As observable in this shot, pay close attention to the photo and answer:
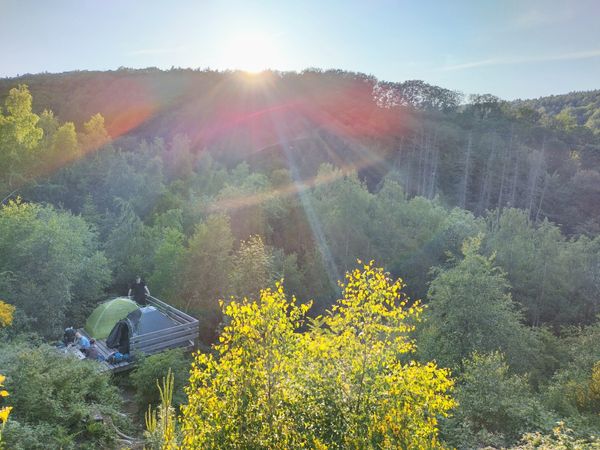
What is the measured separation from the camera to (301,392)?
434 centimetres

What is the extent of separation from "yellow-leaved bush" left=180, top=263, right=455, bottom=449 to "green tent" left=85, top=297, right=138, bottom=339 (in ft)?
35.8

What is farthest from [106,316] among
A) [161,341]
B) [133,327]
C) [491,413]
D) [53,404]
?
[491,413]

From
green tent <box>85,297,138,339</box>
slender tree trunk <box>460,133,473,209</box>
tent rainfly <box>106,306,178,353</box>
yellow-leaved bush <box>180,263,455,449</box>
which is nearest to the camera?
yellow-leaved bush <box>180,263,455,449</box>

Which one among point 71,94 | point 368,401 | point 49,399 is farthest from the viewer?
point 71,94

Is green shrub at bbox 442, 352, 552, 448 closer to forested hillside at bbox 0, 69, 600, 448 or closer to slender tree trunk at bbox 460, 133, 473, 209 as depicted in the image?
forested hillside at bbox 0, 69, 600, 448

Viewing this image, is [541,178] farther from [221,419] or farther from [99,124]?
[221,419]

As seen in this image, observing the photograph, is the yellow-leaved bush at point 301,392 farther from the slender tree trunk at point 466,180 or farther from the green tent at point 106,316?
the slender tree trunk at point 466,180

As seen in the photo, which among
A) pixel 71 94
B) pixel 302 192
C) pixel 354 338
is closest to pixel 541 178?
pixel 302 192

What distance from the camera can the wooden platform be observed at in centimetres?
1254

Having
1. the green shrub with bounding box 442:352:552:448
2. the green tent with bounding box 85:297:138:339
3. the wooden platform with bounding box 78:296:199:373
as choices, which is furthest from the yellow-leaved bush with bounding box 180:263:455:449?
the green tent with bounding box 85:297:138:339

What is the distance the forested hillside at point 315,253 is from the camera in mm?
4590

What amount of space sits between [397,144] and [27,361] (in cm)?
5421

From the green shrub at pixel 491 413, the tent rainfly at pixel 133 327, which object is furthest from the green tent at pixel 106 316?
the green shrub at pixel 491 413

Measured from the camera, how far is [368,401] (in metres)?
4.34
